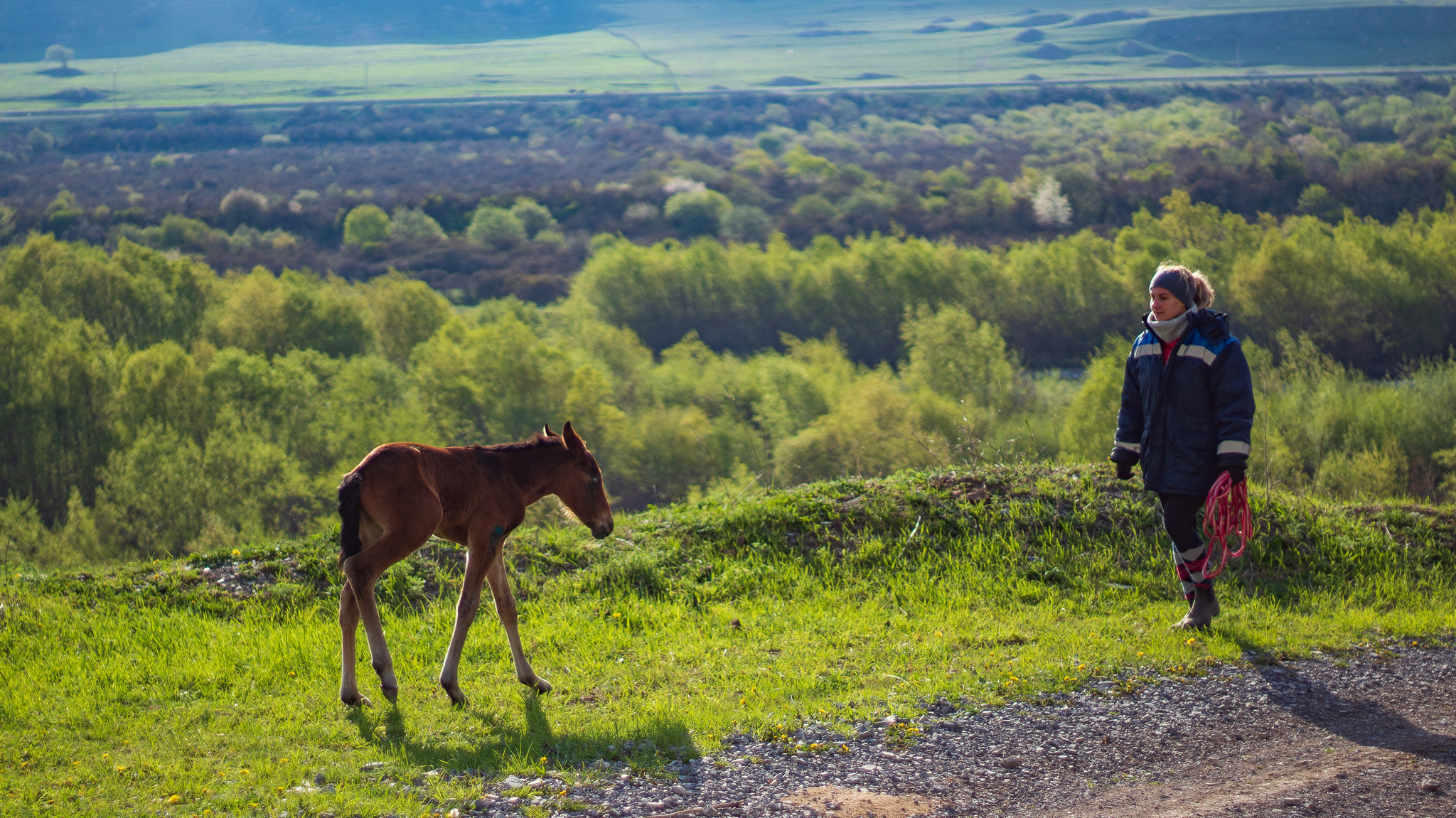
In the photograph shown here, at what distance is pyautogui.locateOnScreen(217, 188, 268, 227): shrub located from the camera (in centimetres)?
8138

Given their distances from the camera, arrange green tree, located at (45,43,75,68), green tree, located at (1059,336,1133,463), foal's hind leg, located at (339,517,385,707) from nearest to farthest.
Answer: foal's hind leg, located at (339,517,385,707) < green tree, located at (1059,336,1133,463) < green tree, located at (45,43,75,68)

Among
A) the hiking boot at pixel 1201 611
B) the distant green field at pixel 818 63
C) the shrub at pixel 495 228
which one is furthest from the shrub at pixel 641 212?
the hiking boot at pixel 1201 611

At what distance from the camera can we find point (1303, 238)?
49.0 meters

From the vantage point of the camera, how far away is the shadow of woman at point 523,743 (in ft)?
17.1

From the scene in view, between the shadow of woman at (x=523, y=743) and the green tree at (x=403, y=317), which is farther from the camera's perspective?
the green tree at (x=403, y=317)

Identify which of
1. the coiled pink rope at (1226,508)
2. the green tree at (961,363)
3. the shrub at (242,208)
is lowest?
the green tree at (961,363)

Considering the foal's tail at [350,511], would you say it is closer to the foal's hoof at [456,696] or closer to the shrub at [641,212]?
the foal's hoof at [456,696]

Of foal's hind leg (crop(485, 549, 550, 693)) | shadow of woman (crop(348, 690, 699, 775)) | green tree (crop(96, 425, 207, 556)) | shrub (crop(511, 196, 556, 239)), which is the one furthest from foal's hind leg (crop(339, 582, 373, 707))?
shrub (crop(511, 196, 556, 239))

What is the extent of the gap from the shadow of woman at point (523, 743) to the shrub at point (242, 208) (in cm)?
8520

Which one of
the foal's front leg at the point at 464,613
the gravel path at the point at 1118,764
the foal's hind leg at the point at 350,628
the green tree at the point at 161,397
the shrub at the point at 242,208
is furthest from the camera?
the shrub at the point at 242,208

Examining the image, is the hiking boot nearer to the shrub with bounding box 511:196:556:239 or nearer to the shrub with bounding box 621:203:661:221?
the shrub with bounding box 511:196:556:239

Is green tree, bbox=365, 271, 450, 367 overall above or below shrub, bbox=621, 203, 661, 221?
below

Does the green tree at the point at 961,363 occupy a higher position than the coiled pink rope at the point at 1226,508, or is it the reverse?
the coiled pink rope at the point at 1226,508

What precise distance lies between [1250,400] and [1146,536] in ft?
9.27
